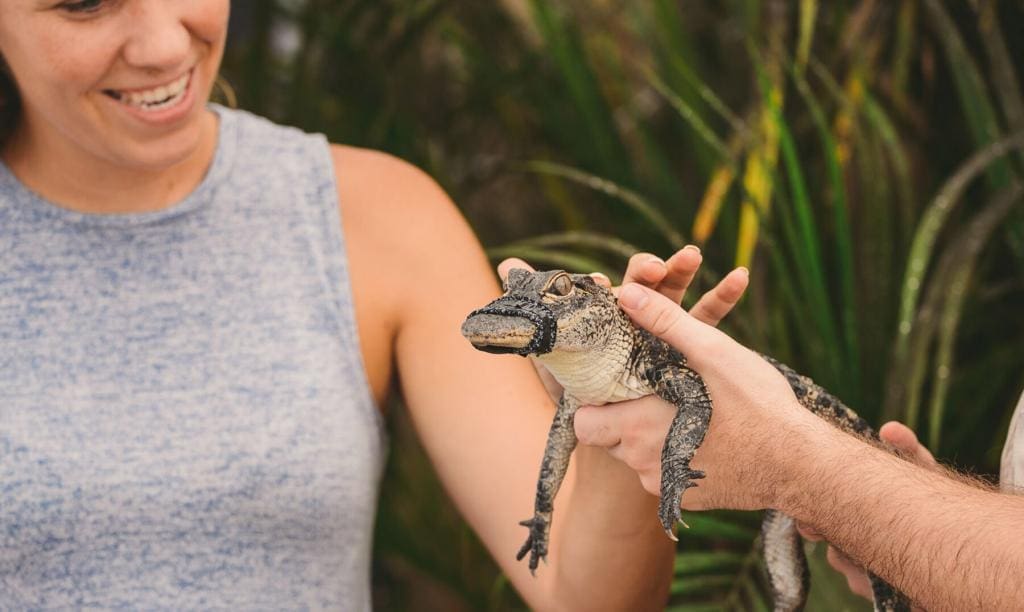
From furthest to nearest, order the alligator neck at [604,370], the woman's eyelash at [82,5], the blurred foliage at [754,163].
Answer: the blurred foliage at [754,163]
the woman's eyelash at [82,5]
the alligator neck at [604,370]

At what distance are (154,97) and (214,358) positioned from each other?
0.39 meters

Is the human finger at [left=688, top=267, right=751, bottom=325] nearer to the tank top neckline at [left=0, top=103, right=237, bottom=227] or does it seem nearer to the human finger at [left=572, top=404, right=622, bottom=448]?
the human finger at [left=572, top=404, right=622, bottom=448]

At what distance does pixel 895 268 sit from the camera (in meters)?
1.94

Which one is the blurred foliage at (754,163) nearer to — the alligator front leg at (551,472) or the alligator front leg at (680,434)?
the alligator front leg at (551,472)

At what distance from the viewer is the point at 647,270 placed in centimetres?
120

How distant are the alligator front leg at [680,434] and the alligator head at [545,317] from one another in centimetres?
10

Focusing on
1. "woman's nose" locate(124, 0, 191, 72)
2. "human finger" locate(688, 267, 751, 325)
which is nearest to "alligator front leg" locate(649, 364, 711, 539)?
"human finger" locate(688, 267, 751, 325)

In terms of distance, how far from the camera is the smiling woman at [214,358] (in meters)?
1.50

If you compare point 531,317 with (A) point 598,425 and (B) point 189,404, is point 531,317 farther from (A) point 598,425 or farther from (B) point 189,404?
(B) point 189,404

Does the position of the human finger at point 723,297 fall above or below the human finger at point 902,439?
above

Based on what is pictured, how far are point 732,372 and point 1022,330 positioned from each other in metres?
1.14

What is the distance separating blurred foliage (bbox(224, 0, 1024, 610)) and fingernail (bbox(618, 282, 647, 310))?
603 mm

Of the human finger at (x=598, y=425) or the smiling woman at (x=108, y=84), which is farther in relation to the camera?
the smiling woman at (x=108, y=84)

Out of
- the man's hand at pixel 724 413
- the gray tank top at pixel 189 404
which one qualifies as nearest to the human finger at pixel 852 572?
the man's hand at pixel 724 413
